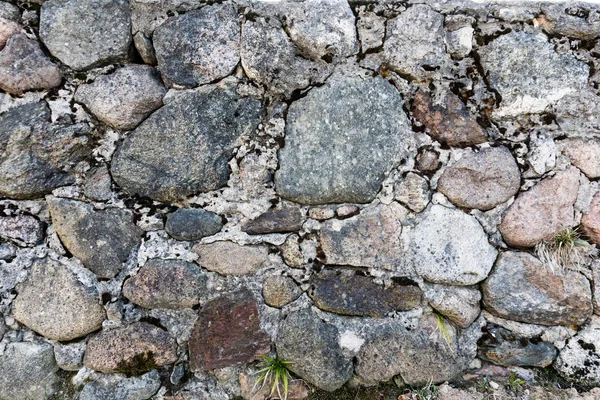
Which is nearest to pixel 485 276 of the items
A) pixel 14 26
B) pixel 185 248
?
pixel 185 248

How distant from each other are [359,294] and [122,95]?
119 centimetres

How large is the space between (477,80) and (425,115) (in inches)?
8.9

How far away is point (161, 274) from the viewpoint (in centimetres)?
177

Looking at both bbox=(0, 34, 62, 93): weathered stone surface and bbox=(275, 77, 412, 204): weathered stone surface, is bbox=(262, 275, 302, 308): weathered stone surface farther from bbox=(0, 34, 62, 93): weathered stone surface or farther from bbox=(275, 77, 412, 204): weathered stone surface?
bbox=(0, 34, 62, 93): weathered stone surface

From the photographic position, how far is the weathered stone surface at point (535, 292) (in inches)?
67.1

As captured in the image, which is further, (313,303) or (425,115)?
(313,303)

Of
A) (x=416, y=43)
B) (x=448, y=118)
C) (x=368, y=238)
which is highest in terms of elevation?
(x=416, y=43)

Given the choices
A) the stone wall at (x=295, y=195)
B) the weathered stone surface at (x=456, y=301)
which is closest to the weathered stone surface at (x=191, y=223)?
the stone wall at (x=295, y=195)

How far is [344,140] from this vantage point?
5.56ft

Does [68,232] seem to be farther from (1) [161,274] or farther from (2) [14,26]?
(2) [14,26]

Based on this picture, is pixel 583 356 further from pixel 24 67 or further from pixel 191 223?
pixel 24 67

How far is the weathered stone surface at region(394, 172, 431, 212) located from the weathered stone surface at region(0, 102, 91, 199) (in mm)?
1225

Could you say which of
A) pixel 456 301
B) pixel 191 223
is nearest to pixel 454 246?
pixel 456 301

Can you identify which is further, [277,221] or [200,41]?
[277,221]
